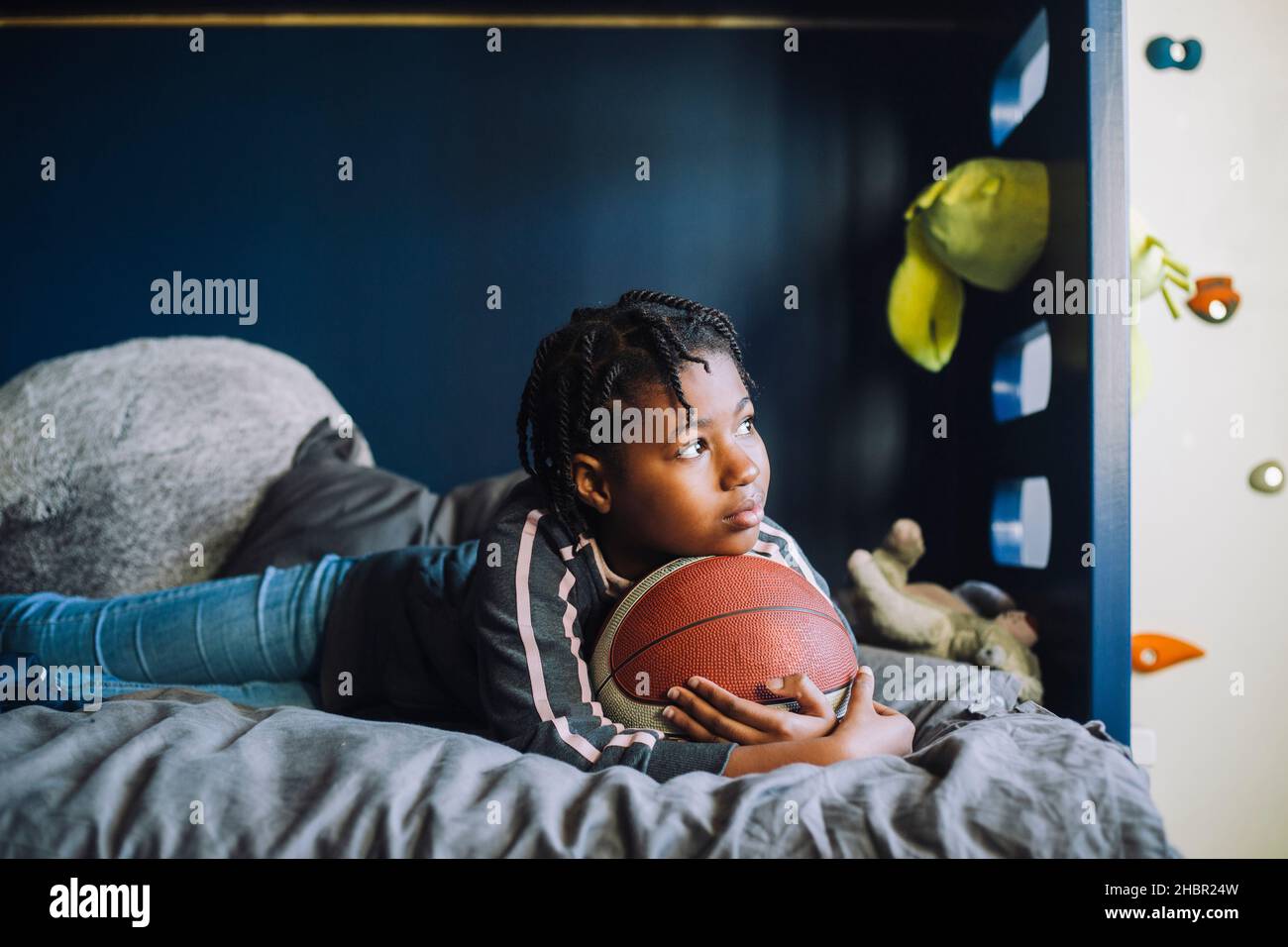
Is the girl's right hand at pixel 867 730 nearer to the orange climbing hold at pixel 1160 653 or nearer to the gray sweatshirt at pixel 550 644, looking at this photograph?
the gray sweatshirt at pixel 550 644

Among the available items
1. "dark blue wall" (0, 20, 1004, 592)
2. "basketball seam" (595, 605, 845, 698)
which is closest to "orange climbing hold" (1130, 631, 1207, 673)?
"dark blue wall" (0, 20, 1004, 592)

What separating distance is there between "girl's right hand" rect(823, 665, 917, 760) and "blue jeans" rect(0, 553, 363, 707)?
31.8 inches

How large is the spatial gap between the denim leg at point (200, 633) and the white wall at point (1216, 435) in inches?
56.3

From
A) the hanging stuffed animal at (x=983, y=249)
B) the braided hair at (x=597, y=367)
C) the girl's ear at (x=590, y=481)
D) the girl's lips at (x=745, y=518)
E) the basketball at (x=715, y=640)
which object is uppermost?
the hanging stuffed animal at (x=983, y=249)

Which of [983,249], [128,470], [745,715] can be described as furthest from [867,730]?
[128,470]

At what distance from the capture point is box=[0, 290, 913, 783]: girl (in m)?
1.00

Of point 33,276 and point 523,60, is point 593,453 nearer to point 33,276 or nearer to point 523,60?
point 523,60

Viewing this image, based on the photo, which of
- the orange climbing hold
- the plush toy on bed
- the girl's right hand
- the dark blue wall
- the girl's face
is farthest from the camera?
the dark blue wall

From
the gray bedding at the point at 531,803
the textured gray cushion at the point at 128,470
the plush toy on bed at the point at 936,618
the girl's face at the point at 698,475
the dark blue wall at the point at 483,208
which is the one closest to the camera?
the gray bedding at the point at 531,803

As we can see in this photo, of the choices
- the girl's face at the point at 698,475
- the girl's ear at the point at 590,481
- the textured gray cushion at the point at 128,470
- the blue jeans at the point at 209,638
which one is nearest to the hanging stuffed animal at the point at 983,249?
the girl's face at the point at 698,475

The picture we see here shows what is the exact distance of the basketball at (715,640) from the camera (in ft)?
Result: 3.35

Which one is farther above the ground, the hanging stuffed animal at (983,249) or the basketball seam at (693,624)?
the hanging stuffed animal at (983,249)

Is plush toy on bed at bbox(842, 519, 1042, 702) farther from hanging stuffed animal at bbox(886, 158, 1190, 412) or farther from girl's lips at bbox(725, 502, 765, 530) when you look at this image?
girl's lips at bbox(725, 502, 765, 530)
